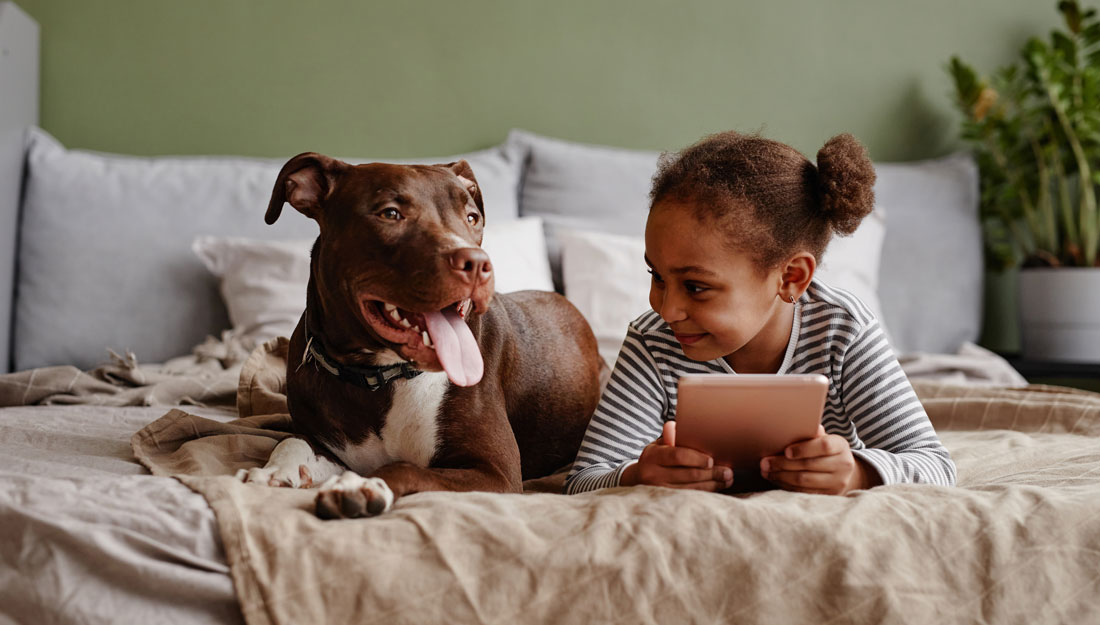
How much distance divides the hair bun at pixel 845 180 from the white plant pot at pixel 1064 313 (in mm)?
2382

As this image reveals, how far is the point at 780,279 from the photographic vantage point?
5.14 ft

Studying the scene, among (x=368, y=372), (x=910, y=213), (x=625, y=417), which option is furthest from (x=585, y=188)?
(x=368, y=372)

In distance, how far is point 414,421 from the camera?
1551 mm

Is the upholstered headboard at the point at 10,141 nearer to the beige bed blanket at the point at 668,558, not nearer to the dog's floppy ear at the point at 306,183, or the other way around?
the dog's floppy ear at the point at 306,183

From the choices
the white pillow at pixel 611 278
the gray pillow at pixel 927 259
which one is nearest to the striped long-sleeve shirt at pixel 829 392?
the white pillow at pixel 611 278

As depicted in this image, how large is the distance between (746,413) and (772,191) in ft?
1.44

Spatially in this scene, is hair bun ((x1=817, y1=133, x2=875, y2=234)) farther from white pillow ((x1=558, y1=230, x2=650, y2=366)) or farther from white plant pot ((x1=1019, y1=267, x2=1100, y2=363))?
white plant pot ((x1=1019, y1=267, x2=1100, y2=363))

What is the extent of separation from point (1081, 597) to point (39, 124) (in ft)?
11.5

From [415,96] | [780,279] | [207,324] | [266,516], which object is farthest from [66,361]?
[780,279]

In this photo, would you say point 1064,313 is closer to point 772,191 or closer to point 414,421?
point 772,191

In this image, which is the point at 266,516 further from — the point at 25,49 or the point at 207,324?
the point at 25,49

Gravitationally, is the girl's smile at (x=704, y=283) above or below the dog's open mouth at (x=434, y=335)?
above

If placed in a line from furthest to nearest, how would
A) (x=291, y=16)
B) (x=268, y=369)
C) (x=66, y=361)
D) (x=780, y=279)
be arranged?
(x=291, y=16) < (x=66, y=361) < (x=268, y=369) < (x=780, y=279)

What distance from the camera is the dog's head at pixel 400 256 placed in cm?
139
